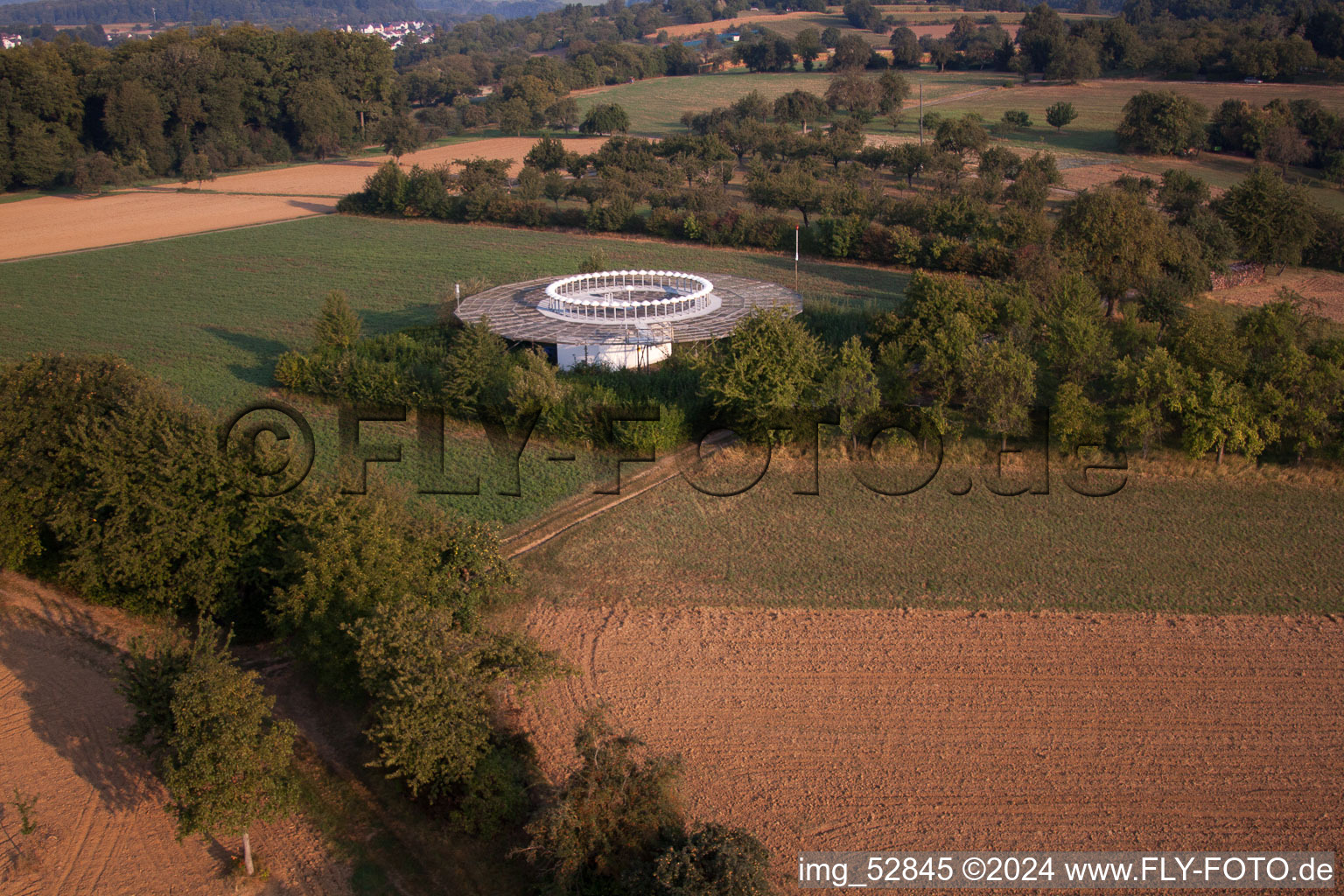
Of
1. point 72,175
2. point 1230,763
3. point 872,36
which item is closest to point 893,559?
point 1230,763

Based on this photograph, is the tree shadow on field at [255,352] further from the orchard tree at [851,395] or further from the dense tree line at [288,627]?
the orchard tree at [851,395]

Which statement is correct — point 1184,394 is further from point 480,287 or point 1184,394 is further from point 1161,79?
point 1161,79

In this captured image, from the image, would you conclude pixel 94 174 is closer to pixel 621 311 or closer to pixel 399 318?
pixel 399 318

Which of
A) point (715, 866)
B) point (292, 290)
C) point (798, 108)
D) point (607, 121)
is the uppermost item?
point (798, 108)

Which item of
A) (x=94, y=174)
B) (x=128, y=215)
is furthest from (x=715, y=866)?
(x=94, y=174)

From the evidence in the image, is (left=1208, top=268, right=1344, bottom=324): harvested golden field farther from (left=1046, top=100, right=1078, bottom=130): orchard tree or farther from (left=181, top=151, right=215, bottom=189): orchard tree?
(left=181, top=151, right=215, bottom=189): orchard tree
